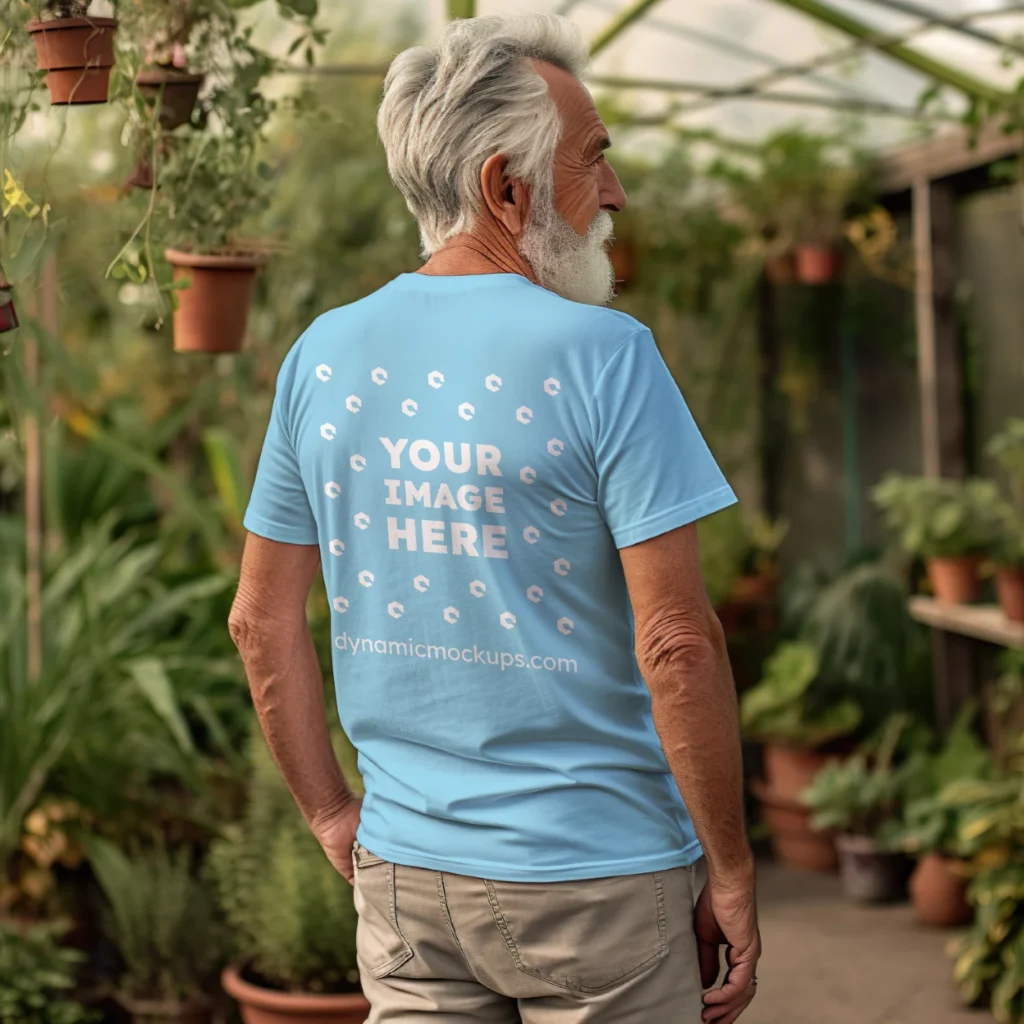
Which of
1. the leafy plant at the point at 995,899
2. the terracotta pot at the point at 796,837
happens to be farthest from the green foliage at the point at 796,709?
the leafy plant at the point at 995,899

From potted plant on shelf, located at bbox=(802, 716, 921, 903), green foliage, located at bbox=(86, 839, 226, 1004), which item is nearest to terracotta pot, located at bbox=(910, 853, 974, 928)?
potted plant on shelf, located at bbox=(802, 716, 921, 903)

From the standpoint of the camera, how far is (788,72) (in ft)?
15.7

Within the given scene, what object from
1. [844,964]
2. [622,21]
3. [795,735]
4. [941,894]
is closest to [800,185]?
[622,21]

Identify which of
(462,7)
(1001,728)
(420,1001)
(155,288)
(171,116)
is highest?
(462,7)

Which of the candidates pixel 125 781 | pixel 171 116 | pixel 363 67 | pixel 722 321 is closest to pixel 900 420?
pixel 722 321

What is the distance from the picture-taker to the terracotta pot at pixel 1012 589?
12.9ft

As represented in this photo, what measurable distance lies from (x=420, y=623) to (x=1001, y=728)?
3.50 m

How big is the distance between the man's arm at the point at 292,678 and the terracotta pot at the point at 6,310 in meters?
0.40

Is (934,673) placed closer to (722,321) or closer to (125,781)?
(722,321)

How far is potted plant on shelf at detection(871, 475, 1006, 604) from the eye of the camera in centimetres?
426

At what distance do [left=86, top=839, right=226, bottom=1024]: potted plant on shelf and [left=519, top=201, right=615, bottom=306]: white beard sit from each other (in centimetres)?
221

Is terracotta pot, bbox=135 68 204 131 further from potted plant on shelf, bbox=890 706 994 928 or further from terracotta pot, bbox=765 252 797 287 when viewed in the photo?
terracotta pot, bbox=765 252 797 287

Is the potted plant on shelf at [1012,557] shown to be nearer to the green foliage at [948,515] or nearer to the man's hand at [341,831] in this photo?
the green foliage at [948,515]

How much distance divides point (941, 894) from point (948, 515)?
1057 millimetres
